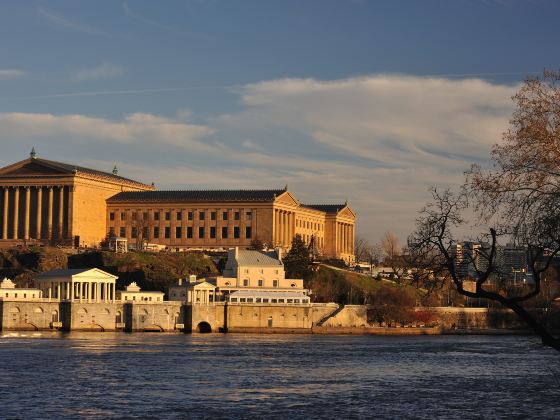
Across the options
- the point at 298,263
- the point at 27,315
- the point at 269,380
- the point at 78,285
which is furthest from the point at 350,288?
the point at 269,380

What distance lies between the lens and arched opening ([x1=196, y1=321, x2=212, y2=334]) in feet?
500

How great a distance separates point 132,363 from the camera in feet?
279

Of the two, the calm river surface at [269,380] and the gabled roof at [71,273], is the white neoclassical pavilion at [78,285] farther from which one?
the calm river surface at [269,380]

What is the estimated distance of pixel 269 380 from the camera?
71.6 m

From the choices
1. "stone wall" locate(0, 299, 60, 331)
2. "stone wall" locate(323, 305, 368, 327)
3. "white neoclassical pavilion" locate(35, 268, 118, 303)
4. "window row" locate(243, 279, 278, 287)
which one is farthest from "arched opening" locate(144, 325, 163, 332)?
"stone wall" locate(323, 305, 368, 327)

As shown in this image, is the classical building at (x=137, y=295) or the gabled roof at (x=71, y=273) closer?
the gabled roof at (x=71, y=273)

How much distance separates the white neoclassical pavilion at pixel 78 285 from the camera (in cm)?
15312

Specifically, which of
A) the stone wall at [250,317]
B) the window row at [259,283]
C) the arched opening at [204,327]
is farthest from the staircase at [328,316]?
the arched opening at [204,327]

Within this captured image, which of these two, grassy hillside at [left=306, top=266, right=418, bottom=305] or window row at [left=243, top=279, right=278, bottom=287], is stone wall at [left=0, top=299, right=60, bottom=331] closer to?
window row at [left=243, top=279, right=278, bottom=287]

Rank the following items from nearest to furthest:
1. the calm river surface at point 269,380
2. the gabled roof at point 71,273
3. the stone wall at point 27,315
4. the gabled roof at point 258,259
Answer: the calm river surface at point 269,380 → the stone wall at point 27,315 → the gabled roof at point 71,273 → the gabled roof at point 258,259

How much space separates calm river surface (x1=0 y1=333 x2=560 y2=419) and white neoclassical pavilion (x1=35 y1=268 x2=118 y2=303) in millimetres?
32901

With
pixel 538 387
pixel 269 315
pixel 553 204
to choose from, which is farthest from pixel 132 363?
pixel 269 315

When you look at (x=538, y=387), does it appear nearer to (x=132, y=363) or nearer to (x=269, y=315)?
(x=132, y=363)

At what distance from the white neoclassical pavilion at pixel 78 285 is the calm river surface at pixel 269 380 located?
32901mm
